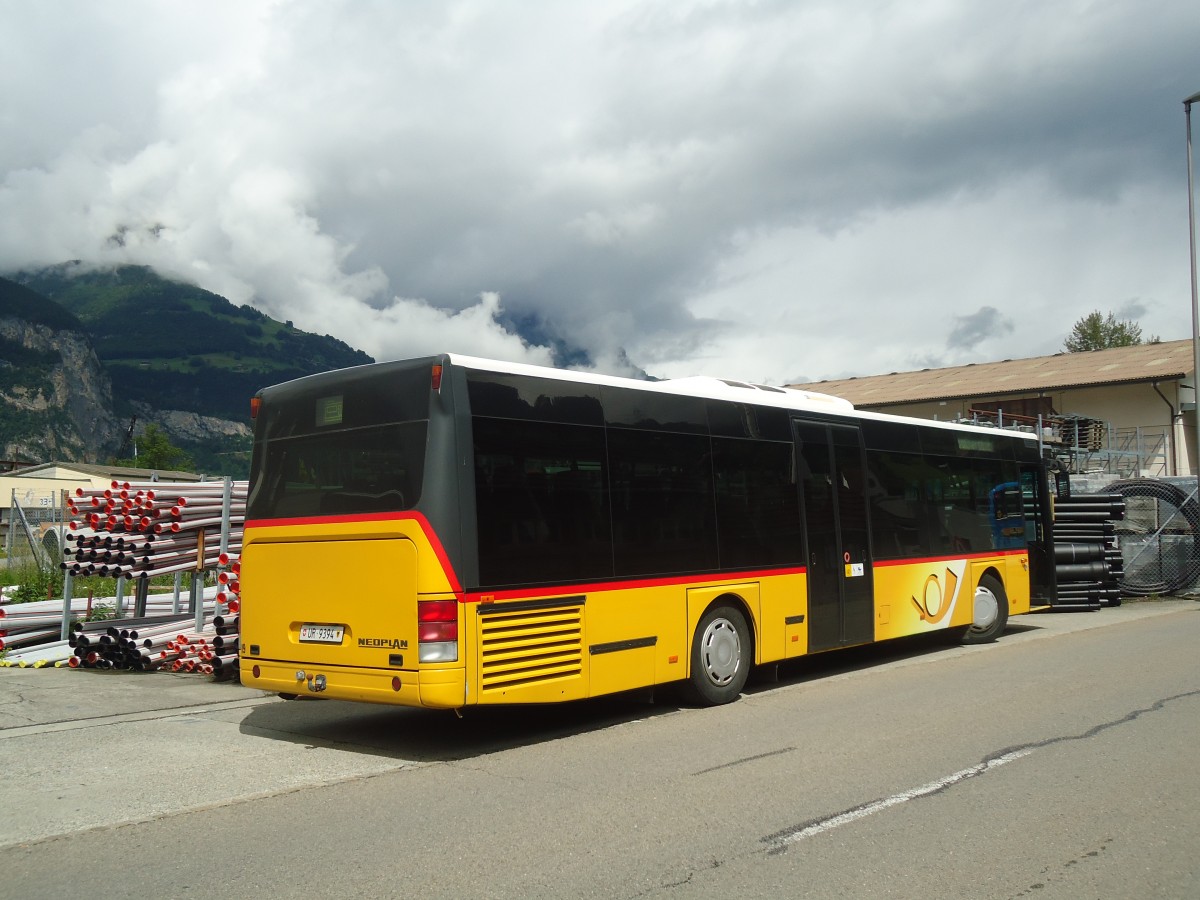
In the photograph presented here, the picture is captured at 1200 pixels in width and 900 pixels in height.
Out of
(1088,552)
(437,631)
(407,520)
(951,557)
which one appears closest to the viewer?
(437,631)

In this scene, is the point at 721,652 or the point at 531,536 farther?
the point at 721,652

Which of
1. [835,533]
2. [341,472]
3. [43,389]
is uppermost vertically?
[43,389]

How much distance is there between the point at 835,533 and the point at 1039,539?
598 centimetres

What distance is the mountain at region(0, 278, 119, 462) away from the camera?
531 ft

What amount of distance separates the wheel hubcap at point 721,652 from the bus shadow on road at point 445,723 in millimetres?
441

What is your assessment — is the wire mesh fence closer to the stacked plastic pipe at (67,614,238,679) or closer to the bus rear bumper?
the stacked plastic pipe at (67,614,238,679)

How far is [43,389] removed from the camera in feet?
581

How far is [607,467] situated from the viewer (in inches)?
357

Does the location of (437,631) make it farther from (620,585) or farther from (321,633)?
(620,585)

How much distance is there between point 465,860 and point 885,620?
832cm

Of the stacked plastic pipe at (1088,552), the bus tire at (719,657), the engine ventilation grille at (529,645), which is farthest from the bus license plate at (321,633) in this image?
the stacked plastic pipe at (1088,552)

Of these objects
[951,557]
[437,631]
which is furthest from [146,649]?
[951,557]

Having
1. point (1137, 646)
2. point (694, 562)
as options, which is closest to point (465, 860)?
point (694, 562)

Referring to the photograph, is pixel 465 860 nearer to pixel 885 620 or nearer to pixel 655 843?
pixel 655 843
